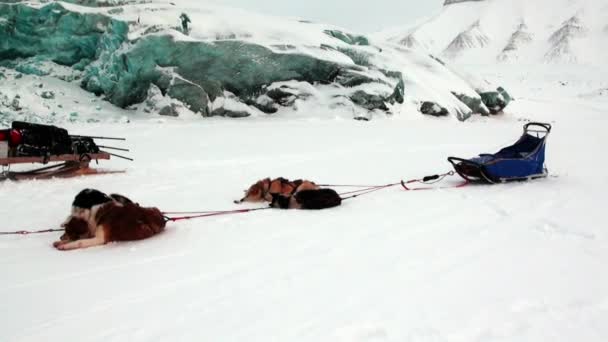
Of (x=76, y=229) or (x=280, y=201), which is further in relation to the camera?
(x=280, y=201)

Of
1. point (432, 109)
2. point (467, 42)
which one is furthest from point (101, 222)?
point (467, 42)

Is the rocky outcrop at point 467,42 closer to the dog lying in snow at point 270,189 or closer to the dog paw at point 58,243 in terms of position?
the dog lying in snow at point 270,189

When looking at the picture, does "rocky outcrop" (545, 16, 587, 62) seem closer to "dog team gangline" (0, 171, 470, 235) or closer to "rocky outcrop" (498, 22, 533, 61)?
"rocky outcrop" (498, 22, 533, 61)

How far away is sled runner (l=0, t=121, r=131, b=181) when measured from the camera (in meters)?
5.48

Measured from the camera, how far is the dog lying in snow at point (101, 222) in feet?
10.7

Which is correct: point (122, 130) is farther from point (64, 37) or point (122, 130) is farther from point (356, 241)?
point (356, 241)

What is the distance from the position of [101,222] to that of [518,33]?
215 ft

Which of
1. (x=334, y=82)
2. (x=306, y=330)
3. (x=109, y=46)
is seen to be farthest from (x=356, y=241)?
(x=109, y=46)

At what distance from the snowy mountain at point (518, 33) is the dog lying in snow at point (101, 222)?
5465cm

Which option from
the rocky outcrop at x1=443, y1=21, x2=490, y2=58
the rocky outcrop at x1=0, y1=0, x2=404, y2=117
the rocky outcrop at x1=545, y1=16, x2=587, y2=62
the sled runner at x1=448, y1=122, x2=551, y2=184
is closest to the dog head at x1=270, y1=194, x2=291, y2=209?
the sled runner at x1=448, y1=122, x2=551, y2=184

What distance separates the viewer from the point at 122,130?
10828mm

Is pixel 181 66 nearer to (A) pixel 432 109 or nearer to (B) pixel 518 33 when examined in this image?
(A) pixel 432 109

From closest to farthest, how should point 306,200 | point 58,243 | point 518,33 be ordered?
1. point 58,243
2. point 306,200
3. point 518,33

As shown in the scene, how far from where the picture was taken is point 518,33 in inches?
2240
